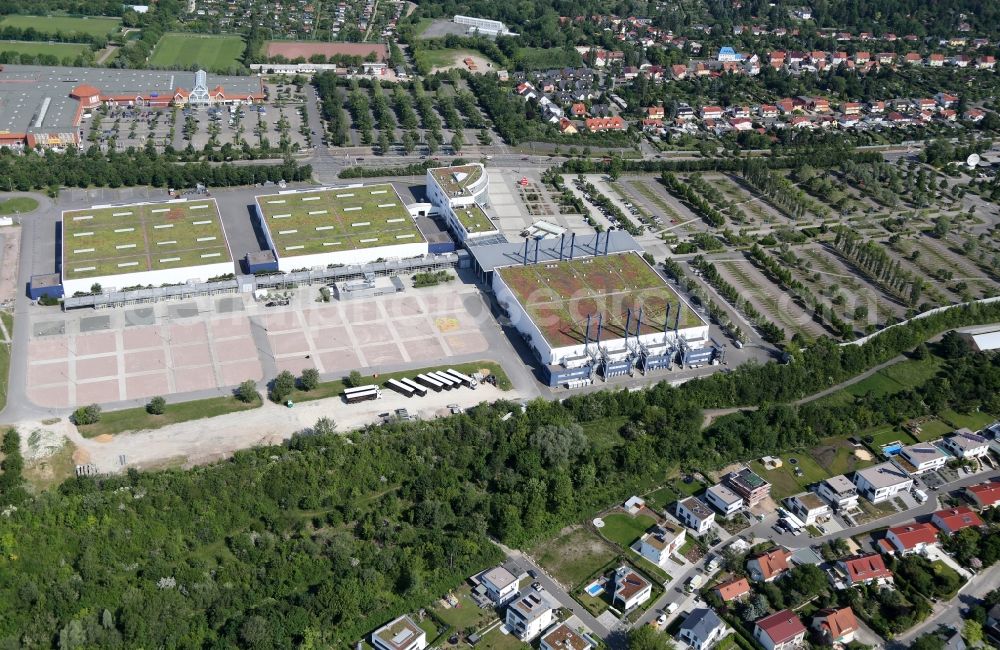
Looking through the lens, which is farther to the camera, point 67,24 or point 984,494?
point 67,24

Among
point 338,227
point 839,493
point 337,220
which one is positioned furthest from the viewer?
point 337,220

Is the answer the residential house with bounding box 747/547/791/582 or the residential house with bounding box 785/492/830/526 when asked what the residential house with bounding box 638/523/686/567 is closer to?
the residential house with bounding box 747/547/791/582

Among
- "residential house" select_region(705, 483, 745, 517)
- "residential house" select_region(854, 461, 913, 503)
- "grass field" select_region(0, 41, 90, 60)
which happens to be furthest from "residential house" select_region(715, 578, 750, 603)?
"grass field" select_region(0, 41, 90, 60)

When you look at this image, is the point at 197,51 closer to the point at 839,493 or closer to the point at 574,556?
the point at 574,556

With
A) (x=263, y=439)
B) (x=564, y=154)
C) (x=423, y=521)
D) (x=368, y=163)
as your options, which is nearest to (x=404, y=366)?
(x=263, y=439)

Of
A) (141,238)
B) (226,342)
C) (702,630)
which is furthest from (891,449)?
(141,238)

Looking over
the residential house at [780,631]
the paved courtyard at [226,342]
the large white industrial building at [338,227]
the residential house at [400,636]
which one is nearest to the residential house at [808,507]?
the residential house at [780,631]
